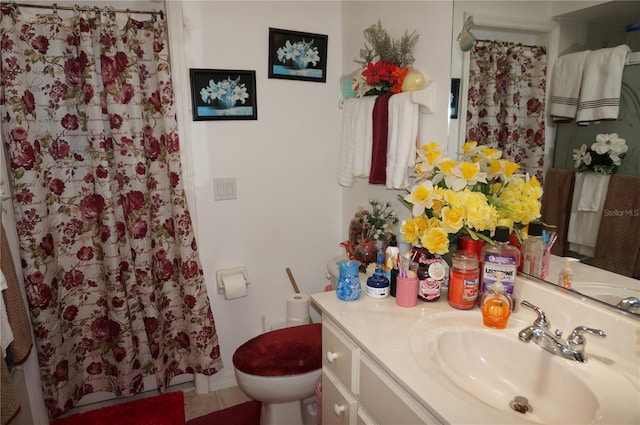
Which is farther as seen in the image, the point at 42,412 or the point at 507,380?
the point at 42,412

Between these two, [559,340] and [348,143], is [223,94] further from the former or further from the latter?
[559,340]

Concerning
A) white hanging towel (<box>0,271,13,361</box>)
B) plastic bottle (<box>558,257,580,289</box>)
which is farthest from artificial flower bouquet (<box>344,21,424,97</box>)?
white hanging towel (<box>0,271,13,361</box>)

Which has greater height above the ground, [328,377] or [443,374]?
[443,374]

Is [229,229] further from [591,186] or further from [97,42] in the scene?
[591,186]

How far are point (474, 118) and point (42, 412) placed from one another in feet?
7.76

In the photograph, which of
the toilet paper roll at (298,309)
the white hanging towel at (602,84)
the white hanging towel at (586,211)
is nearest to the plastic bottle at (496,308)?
the white hanging towel at (586,211)

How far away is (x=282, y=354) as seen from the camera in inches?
68.5

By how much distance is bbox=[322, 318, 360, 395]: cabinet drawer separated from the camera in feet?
3.84

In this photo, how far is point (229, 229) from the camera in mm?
2152

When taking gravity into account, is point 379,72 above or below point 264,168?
above

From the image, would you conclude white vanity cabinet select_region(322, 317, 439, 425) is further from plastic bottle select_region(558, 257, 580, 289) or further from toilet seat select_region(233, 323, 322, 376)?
plastic bottle select_region(558, 257, 580, 289)

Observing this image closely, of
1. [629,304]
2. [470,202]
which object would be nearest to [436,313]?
[470,202]

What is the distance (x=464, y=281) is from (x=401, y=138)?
653mm

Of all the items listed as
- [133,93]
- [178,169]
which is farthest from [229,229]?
[133,93]
